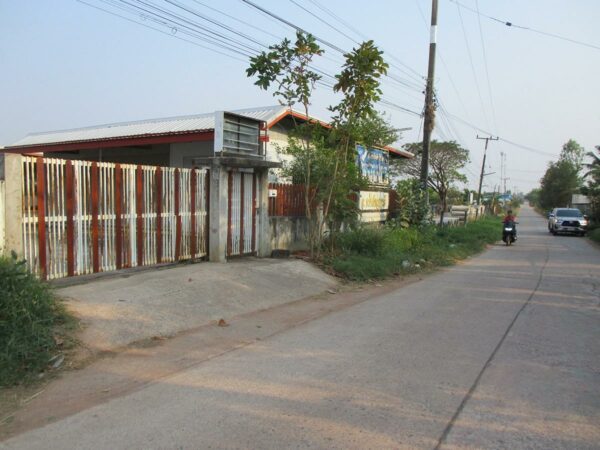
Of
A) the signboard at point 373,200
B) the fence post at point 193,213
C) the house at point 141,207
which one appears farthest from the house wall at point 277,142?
the fence post at point 193,213

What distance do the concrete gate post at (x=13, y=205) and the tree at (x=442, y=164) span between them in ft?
148

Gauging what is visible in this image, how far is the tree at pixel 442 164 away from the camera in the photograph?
4988cm

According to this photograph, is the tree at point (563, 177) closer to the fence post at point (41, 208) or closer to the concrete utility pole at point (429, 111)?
the concrete utility pole at point (429, 111)

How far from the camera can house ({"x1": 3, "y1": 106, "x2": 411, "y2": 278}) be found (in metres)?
7.04

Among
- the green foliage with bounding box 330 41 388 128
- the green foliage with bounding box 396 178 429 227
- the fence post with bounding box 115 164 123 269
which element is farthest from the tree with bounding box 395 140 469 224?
the fence post with bounding box 115 164 123 269

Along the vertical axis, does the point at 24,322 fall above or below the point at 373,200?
below

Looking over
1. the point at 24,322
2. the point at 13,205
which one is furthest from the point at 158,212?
the point at 24,322

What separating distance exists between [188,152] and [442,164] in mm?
38172

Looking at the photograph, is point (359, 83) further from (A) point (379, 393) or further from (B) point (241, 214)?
(A) point (379, 393)

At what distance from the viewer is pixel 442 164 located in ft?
166

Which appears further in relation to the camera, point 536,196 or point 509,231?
point 536,196

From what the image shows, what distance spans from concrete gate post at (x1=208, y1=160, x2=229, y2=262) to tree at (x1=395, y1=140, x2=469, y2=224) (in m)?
41.1

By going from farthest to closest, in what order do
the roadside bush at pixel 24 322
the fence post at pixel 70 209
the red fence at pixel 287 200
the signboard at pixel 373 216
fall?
the signboard at pixel 373 216, the red fence at pixel 287 200, the fence post at pixel 70 209, the roadside bush at pixel 24 322

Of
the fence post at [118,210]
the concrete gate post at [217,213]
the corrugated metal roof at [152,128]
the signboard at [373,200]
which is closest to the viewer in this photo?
the fence post at [118,210]
